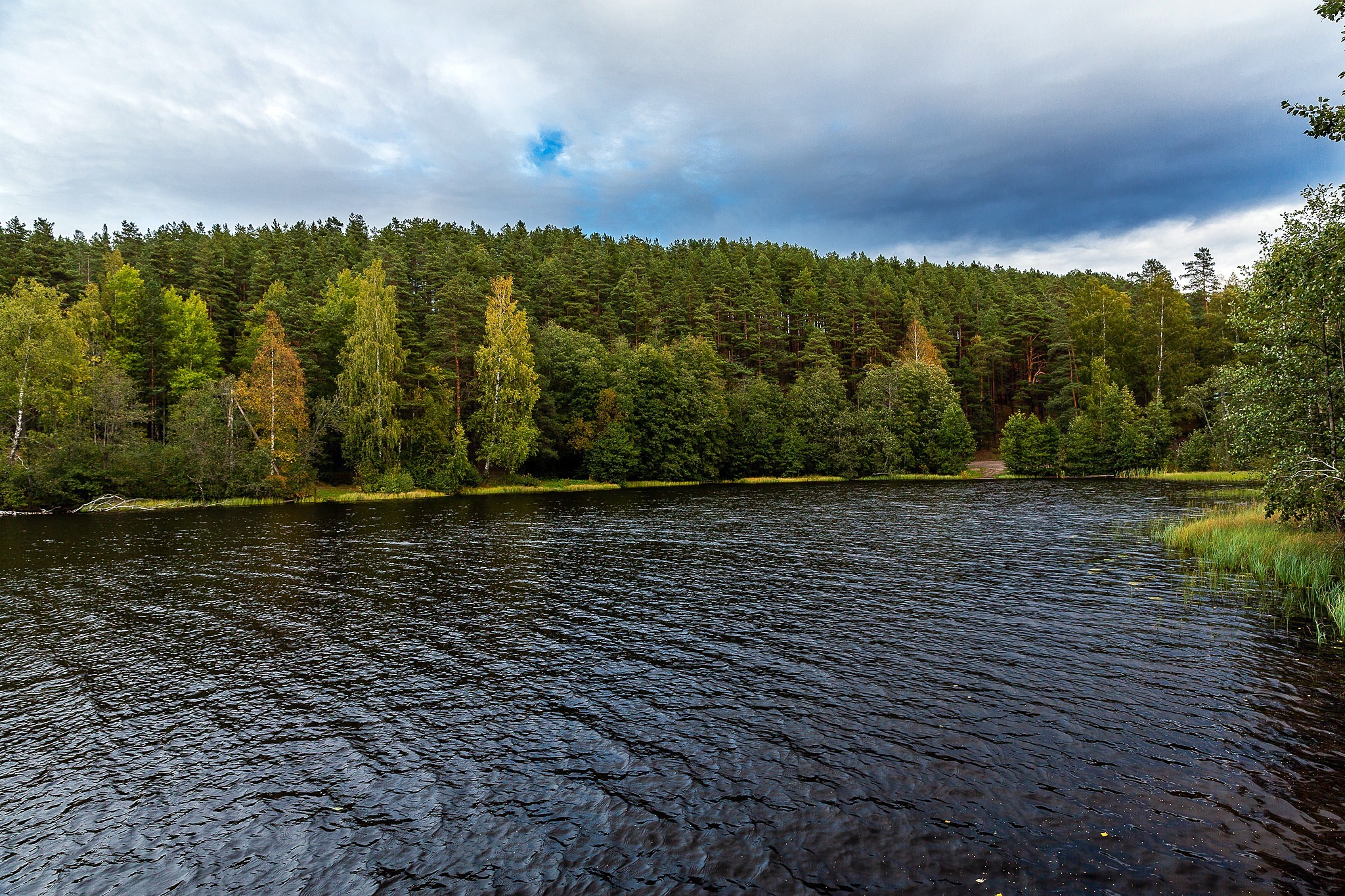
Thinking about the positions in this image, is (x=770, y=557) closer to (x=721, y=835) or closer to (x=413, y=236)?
(x=721, y=835)

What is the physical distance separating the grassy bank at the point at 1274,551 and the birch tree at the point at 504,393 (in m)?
55.7

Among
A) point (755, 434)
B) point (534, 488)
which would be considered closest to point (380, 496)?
point (534, 488)

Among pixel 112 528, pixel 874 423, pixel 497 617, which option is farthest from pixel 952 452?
pixel 112 528

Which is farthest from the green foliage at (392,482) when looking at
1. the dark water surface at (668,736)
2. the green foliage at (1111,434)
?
the green foliage at (1111,434)

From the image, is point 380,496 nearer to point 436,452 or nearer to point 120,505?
point 436,452

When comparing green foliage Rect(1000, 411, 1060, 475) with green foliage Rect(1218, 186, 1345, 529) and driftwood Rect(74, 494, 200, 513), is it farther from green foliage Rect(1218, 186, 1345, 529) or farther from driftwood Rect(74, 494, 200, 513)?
driftwood Rect(74, 494, 200, 513)

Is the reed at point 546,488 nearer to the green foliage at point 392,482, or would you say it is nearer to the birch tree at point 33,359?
the green foliage at point 392,482

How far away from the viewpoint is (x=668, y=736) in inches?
462

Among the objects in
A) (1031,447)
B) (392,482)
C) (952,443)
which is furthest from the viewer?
(952,443)

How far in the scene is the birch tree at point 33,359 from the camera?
5375cm

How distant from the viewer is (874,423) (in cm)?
8831

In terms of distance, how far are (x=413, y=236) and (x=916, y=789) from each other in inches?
4038

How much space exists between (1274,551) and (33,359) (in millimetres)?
82666

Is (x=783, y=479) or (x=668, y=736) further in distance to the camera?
(x=783, y=479)
